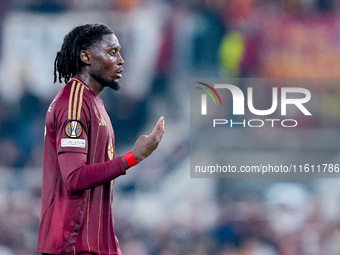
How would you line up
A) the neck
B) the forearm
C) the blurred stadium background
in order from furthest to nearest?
the blurred stadium background, the neck, the forearm

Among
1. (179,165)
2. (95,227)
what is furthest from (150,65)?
(95,227)

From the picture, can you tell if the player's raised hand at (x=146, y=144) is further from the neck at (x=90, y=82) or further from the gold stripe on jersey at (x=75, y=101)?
the neck at (x=90, y=82)

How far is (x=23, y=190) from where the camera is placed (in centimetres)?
Answer: 531

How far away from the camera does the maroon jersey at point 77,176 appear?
2730mm

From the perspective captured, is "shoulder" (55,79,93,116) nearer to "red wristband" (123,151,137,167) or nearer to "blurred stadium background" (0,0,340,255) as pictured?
"red wristband" (123,151,137,167)

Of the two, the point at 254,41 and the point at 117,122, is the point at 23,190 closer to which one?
the point at 117,122

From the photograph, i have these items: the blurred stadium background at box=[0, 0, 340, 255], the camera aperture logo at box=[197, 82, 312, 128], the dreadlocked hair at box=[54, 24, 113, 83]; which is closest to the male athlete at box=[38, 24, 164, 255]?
the dreadlocked hair at box=[54, 24, 113, 83]

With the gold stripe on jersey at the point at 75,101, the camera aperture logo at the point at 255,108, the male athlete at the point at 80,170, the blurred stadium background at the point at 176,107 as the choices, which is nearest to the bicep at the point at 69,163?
the male athlete at the point at 80,170

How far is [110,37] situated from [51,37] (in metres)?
2.41

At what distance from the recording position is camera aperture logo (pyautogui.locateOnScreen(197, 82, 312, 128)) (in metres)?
5.28

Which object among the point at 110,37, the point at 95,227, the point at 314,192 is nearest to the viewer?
the point at 95,227

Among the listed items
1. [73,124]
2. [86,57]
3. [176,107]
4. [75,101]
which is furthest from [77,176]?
[176,107]

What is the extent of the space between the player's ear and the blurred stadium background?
2.24 metres

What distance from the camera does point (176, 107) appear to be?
5.28 meters
